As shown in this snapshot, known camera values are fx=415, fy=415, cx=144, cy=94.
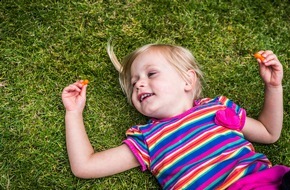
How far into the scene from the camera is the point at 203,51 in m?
3.02

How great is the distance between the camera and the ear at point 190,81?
2626 mm

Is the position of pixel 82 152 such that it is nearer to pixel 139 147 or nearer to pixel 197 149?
pixel 139 147

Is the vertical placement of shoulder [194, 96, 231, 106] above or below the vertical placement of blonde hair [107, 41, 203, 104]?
below

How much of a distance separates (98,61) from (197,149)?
0.97 meters

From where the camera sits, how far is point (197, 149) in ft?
7.93

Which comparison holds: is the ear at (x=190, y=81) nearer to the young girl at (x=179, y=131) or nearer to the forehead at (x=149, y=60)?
the young girl at (x=179, y=131)

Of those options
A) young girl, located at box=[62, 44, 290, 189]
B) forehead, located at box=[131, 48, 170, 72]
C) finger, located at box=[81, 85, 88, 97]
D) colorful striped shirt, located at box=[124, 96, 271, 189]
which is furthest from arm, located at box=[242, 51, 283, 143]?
finger, located at box=[81, 85, 88, 97]

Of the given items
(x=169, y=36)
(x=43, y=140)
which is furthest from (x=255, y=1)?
(x=43, y=140)

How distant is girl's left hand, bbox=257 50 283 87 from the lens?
8.20 feet

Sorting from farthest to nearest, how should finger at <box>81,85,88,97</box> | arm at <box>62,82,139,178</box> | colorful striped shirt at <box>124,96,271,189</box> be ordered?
finger at <box>81,85,88,97</box> < arm at <box>62,82,139,178</box> < colorful striped shirt at <box>124,96,271,189</box>

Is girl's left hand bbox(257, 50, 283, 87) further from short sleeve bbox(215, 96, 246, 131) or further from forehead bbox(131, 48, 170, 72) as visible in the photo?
forehead bbox(131, 48, 170, 72)

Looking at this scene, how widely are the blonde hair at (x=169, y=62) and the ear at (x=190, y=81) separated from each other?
17 mm

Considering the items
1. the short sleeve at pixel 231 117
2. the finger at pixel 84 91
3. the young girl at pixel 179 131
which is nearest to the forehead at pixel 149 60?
the young girl at pixel 179 131

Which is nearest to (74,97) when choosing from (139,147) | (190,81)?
(139,147)
